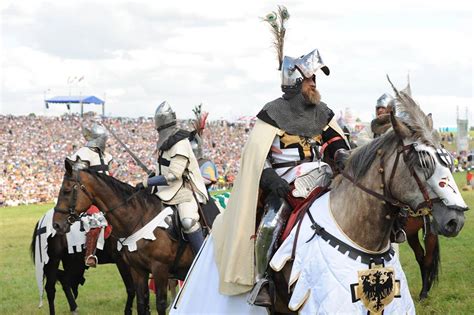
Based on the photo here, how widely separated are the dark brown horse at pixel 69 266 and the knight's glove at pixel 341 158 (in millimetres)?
5173

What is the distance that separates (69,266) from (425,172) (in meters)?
7.49

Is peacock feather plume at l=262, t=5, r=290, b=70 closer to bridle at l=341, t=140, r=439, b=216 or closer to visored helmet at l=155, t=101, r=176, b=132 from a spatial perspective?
bridle at l=341, t=140, r=439, b=216

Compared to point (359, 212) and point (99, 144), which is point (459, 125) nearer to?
point (99, 144)

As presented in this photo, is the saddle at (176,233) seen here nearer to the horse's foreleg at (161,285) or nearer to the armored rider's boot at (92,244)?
the horse's foreleg at (161,285)

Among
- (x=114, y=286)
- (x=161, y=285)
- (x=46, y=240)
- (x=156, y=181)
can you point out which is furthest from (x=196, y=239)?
(x=114, y=286)

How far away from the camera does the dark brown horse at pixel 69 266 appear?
9992mm

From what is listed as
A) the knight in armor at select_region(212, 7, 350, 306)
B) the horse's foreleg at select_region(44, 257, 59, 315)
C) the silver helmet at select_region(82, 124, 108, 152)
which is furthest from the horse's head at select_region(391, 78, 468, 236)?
the horse's foreleg at select_region(44, 257, 59, 315)

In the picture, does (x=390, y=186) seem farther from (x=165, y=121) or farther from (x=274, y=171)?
(x=165, y=121)

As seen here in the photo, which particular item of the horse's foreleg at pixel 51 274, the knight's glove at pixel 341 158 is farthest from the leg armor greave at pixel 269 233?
the horse's foreleg at pixel 51 274

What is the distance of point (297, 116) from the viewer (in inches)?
211

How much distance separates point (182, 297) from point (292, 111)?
1.72 meters

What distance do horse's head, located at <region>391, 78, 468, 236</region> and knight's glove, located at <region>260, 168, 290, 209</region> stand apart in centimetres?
81

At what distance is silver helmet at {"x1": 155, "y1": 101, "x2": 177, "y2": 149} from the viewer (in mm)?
8781

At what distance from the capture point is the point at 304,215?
16.6 feet
